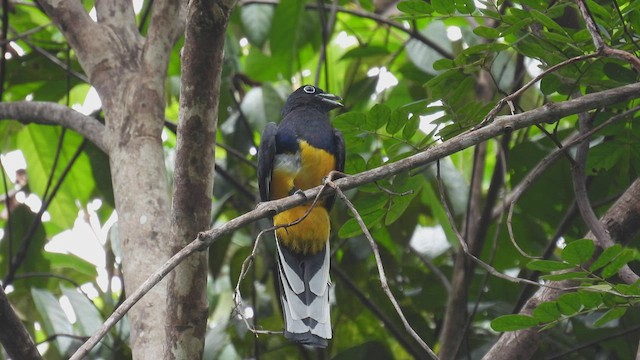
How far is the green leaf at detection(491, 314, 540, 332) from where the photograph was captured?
2715 millimetres

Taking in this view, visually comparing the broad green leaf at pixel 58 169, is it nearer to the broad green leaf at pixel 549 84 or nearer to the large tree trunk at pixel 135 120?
the large tree trunk at pixel 135 120

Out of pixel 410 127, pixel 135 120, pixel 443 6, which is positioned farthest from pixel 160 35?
pixel 443 6

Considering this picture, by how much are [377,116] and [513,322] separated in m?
0.99

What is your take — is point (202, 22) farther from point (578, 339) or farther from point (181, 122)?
point (578, 339)

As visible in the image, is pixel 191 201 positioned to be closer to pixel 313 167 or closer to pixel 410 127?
pixel 410 127

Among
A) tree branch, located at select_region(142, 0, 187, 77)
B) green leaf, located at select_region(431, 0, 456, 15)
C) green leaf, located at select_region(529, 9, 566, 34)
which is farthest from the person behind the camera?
tree branch, located at select_region(142, 0, 187, 77)

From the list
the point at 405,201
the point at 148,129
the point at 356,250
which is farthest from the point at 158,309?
the point at 356,250

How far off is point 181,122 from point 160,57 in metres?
0.96

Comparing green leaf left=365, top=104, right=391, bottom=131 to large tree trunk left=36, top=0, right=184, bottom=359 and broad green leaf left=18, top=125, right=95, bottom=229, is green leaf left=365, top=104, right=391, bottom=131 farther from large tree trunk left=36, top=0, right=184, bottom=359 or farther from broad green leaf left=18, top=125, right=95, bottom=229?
broad green leaf left=18, top=125, right=95, bottom=229

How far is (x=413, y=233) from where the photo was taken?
4820mm

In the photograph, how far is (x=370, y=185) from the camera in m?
3.52

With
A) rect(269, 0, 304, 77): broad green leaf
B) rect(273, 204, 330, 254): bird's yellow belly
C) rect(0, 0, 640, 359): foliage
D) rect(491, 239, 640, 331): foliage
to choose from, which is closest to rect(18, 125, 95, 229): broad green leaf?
rect(0, 0, 640, 359): foliage

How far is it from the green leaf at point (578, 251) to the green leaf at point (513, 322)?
0.21 meters

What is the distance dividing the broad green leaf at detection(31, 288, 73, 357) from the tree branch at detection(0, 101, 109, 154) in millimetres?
737
